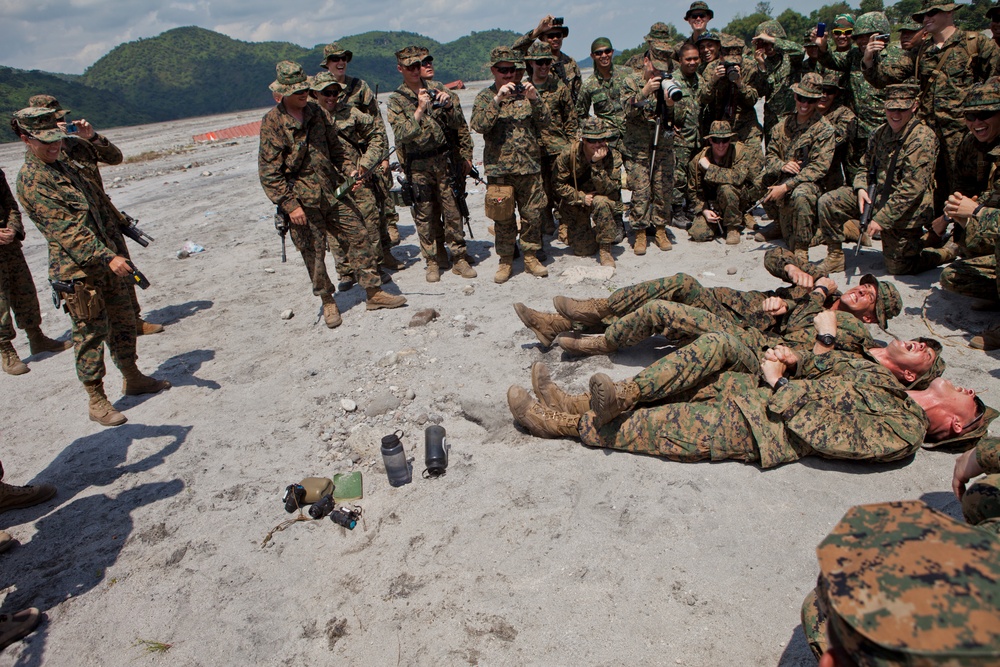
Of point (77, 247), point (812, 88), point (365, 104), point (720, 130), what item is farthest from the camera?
point (365, 104)

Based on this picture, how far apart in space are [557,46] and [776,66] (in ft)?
10.4

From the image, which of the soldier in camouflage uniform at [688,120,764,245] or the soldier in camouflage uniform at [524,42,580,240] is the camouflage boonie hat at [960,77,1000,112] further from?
the soldier in camouflage uniform at [524,42,580,240]

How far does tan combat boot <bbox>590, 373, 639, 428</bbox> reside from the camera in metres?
3.47

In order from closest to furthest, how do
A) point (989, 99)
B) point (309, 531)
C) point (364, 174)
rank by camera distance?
point (309, 531) < point (989, 99) < point (364, 174)

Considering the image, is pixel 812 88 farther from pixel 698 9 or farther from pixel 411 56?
pixel 411 56

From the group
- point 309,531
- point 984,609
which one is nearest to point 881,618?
point 984,609

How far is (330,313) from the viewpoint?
20.4ft

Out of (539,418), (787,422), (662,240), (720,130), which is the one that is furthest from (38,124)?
(720,130)

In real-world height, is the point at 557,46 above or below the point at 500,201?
above

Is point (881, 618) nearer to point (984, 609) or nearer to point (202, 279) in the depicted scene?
point (984, 609)

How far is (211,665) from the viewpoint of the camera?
9.29 feet

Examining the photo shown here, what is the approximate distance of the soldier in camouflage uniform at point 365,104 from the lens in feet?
23.7

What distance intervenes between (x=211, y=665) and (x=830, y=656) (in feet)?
8.92

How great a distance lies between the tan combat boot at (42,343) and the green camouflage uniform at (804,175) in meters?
8.14
